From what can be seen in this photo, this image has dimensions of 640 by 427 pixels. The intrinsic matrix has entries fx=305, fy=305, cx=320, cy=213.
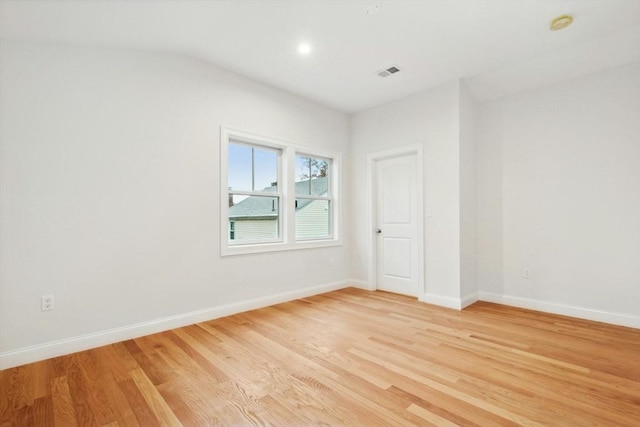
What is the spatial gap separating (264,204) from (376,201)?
1.76m

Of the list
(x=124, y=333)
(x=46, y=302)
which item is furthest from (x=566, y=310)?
(x=46, y=302)

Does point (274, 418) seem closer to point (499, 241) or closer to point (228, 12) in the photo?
point (228, 12)

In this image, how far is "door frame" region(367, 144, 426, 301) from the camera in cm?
402

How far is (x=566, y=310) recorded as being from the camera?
3406mm

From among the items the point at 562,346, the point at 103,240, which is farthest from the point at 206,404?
the point at 562,346

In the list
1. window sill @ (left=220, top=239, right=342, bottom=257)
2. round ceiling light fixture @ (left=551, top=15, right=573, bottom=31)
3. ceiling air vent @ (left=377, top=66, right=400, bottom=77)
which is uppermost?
ceiling air vent @ (left=377, top=66, right=400, bottom=77)

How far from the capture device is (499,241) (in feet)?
13.0

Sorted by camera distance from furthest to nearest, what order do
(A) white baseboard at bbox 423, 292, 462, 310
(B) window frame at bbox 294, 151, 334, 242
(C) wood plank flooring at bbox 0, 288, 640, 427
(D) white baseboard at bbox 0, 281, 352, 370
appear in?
1. (B) window frame at bbox 294, 151, 334, 242
2. (A) white baseboard at bbox 423, 292, 462, 310
3. (D) white baseboard at bbox 0, 281, 352, 370
4. (C) wood plank flooring at bbox 0, 288, 640, 427

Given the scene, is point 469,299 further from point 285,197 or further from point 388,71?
point 388,71

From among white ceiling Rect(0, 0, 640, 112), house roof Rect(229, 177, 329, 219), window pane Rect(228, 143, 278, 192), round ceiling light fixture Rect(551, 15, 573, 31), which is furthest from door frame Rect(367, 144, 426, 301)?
round ceiling light fixture Rect(551, 15, 573, 31)

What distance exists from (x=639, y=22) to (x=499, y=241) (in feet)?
8.02

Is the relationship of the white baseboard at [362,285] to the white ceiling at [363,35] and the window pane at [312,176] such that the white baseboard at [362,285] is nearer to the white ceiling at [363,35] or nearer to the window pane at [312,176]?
the window pane at [312,176]

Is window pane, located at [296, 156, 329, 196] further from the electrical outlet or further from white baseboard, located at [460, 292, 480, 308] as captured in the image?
the electrical outlet

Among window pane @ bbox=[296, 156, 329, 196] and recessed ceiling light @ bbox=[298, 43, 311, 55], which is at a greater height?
recessed ceiling light @ bbox=[298, 43, 311, 55]
